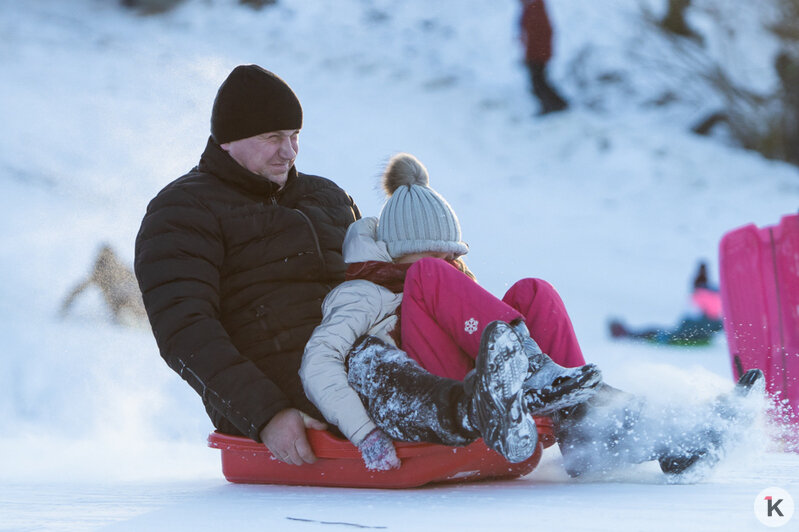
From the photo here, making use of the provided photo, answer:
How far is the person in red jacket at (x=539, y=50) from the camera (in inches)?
331

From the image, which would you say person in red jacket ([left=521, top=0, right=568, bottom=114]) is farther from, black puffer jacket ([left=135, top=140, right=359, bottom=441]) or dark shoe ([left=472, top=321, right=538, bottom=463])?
dark shoe ([left=472, top=321, right=538, bottom=463])

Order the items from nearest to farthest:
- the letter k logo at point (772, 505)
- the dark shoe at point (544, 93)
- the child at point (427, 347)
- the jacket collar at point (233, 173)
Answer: the letter k logo at point (772, 505)
the child at point (427, 347)
the jacket collar at point (233, 173)
the dark shoe at point (544, 93)

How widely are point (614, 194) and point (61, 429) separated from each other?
448 centimetres

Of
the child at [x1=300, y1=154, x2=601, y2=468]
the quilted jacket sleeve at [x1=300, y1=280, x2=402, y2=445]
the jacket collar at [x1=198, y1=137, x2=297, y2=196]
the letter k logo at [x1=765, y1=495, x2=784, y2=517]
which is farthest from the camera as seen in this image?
the jacket collar at [x1=198, y1=137, x2=297, y2=196]

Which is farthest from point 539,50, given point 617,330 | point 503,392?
point 503,392

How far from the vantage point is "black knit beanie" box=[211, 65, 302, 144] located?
6.37 ft

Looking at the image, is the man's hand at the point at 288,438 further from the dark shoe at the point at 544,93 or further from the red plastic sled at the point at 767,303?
the dark shoe at the point at 544,93

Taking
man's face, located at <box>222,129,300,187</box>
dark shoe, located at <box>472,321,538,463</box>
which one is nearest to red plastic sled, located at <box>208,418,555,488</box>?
dark shoe, located at <box>472,321,538,463</box>

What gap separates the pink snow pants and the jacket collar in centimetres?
47

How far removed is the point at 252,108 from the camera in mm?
1941

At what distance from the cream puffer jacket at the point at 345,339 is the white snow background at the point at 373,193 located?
5.3 inches

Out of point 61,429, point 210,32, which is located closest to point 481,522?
point 61,429

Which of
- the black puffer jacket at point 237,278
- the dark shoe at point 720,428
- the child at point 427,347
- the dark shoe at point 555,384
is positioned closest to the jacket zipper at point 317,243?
the black puffer jacket at point 237,278

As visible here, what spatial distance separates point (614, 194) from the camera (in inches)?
261
